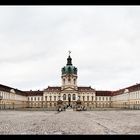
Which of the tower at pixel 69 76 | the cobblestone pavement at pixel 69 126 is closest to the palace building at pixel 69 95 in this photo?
the tower at pixel 69 76

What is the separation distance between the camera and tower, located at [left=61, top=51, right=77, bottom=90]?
128 metres

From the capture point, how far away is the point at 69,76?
422 feet

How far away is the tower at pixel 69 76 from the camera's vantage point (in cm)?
12850

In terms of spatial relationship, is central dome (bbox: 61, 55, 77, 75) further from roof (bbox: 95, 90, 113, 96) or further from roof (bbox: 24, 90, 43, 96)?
roof (bbox: 95, 90, 113, 96)

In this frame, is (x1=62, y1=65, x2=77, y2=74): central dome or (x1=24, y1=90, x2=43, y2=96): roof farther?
(x1=24, y1=90, x2=43, y2=96): roof

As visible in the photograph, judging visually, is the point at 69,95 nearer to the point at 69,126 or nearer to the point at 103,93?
the point at 103,93

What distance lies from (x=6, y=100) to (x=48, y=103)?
41406 mm

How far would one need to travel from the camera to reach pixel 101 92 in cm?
13625

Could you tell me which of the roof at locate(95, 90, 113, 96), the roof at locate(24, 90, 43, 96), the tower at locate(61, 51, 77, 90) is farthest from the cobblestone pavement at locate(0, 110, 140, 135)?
the roof at locate(95, 90, 113, 96)

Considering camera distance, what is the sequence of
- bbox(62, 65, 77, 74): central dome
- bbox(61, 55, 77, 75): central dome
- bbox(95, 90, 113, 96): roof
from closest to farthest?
bbox(62, 65, 77, 74): central dome < bbox(61, 55, 77, 75): central dome < bbox(95, 90, 113, 96): roof

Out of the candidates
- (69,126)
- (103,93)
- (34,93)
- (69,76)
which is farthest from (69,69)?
(69,126)

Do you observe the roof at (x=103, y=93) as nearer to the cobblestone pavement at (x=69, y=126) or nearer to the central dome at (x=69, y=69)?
the central dome at (x=69, y=69)
